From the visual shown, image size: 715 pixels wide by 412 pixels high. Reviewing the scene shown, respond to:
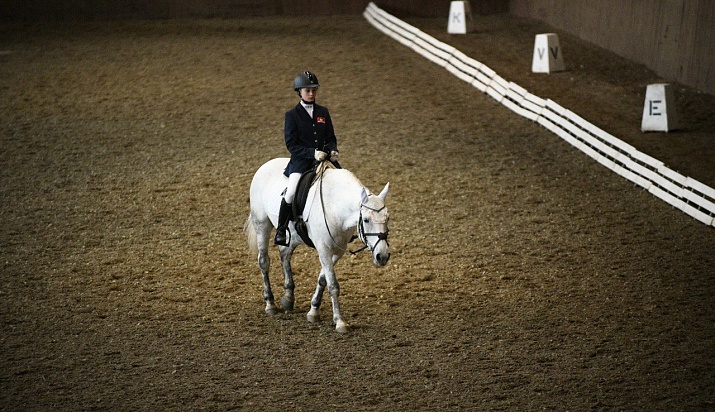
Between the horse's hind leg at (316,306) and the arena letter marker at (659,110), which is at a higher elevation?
the arena letter marker at (659,110)

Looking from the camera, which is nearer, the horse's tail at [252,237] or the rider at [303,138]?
the rider at [303,138]

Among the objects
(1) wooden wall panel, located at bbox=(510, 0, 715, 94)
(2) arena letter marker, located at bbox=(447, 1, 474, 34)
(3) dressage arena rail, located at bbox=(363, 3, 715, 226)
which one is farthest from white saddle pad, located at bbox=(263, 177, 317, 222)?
(2) arena letter marker, located at bbox=(447, 1, 474, 34)

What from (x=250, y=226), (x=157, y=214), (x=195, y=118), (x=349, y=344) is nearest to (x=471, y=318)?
(x=349, y=344)

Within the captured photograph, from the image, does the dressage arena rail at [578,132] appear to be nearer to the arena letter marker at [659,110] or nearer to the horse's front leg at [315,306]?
the arena letter marker at [659,110]

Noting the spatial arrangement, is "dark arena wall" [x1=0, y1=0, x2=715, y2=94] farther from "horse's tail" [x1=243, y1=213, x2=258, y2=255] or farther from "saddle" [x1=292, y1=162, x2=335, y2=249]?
"horse's tail" [x1=243, y1=213, x2=258, y2=255]

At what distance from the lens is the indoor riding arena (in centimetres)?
570

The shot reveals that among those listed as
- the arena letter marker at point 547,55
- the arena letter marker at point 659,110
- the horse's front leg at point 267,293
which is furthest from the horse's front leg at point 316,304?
the arena letter marker at point 547,55

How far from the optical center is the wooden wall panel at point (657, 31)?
12359mm

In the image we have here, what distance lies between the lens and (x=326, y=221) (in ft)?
20.5

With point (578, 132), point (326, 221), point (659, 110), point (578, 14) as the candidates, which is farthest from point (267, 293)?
point (578, 14)

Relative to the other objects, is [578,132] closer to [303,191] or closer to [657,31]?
[657,31]

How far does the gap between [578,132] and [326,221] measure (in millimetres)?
5981

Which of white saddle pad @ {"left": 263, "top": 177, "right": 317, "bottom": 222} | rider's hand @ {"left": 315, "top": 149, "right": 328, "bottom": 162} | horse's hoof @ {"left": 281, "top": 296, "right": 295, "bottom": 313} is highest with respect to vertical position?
rider's hand @ {"left": 315, "top": 149, "right": 328, "bottom": 162}

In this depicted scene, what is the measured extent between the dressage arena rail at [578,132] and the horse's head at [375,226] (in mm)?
4612
